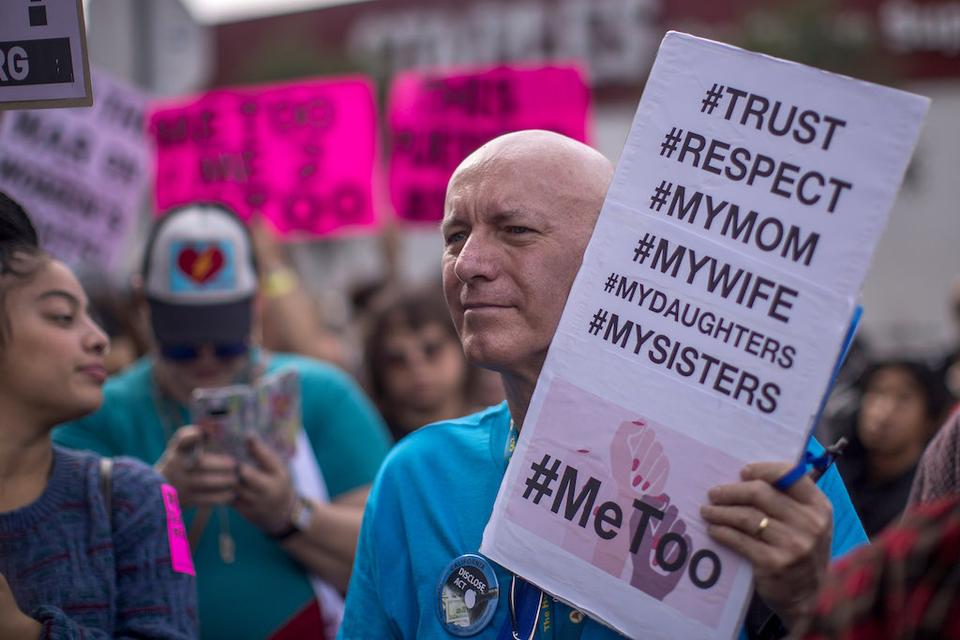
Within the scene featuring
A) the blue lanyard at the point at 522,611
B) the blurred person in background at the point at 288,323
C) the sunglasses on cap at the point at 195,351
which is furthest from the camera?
the blurred person in background at the point at 288,323

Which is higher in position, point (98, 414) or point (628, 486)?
point (628, 486)

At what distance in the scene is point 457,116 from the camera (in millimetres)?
5922

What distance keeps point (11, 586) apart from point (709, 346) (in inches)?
55.3

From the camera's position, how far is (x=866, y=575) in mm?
1217

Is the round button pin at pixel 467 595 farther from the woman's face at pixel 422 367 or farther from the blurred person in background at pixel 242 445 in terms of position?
the woman's face at pixel 422 367

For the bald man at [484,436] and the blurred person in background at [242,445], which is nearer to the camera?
the bald man at [484,436]

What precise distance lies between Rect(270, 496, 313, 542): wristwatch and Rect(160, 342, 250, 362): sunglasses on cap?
52 centimetres

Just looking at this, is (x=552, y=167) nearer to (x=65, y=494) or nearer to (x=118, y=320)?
(x=65, y=494)

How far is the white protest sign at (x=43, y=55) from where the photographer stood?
223 cm

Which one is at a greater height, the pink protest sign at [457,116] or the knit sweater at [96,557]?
the pink protest sign at [457,116]

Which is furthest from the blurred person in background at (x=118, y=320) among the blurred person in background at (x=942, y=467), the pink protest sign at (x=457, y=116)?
the blurred person in background at (x=942, y=467)

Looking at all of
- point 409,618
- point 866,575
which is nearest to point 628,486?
point 409,618

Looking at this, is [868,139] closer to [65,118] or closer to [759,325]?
[759,325]

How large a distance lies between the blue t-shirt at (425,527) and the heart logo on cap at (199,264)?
1.27 m
